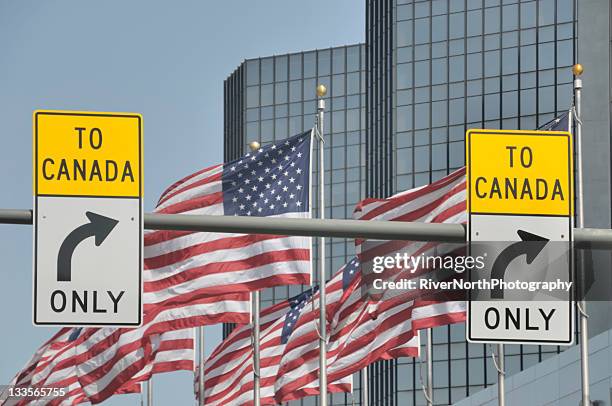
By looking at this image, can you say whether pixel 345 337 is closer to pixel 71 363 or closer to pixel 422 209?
pixel 422 209

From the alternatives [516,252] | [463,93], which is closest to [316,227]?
[516,252]

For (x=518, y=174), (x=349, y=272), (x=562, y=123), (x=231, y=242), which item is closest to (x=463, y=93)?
(x=349, y=272)

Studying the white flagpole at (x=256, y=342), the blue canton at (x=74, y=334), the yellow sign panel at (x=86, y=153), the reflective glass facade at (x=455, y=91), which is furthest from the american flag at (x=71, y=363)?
the reflective glass facade at (x=455, y=91)

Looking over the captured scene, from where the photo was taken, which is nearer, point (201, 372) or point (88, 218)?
point (88, 218)

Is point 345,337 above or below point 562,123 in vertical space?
below

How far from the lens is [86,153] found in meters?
13.2

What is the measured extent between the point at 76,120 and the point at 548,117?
99888mm

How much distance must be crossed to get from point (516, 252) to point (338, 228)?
1357mm

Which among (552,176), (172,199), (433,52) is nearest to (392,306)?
(172,199)

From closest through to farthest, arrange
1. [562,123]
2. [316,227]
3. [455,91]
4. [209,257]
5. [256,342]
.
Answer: [316,227]
[209,257]
[562,123]
[256,342]
[455,91]

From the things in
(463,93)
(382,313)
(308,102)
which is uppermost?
(308,102)

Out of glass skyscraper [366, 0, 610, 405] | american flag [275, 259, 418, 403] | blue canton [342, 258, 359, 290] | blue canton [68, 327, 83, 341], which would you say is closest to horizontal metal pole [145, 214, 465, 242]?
american flag [275, 259, 418, 403]

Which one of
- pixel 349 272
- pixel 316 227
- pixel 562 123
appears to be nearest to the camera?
pixel 316 227

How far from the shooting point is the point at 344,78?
152000 mm
